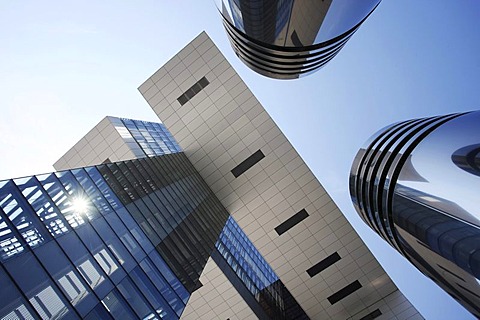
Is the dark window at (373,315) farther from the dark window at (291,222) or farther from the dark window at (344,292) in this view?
the dark window at (291,222)

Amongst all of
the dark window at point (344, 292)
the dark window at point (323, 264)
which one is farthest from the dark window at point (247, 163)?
the dark window at point (344, 292)

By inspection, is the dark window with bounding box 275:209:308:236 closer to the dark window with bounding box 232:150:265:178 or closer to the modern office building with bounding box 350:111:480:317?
the dark window with bounding box 232:150:265:178

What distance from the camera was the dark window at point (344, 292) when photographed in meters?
33.7

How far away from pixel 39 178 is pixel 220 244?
19496 millimetres

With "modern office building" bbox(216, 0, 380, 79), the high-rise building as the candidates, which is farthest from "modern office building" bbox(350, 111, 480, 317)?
the high-rise building

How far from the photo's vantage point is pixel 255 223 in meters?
33.6

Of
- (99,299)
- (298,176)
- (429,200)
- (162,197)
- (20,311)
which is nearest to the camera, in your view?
(20,311)

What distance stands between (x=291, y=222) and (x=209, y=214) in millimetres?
8902

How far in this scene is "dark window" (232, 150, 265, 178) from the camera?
31.9 metres

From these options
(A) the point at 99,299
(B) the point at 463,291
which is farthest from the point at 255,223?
(B) the point at 463,291

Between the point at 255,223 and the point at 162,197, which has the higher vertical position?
the point at 162,197

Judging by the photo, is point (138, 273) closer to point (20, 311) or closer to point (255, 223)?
Answer: point (20, 311)

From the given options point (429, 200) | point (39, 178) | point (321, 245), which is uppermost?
point (39, 178)

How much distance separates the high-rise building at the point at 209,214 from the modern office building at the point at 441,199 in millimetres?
9341
